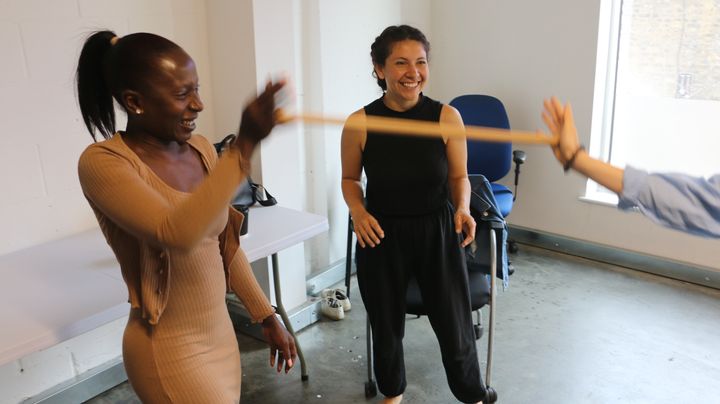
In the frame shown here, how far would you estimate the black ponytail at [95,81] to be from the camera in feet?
3.79

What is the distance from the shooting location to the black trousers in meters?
2.02

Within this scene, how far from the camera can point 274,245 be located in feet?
6.91

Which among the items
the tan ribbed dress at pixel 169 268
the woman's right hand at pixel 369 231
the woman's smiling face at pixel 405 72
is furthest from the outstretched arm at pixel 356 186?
the tan ribbed dress at pixel 169 268

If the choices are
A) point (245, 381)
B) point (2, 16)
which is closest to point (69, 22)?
point (2, 16)

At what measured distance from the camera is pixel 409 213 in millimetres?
2012

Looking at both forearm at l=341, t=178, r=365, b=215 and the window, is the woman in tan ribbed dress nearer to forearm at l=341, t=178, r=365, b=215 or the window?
forearm at l=341, t=178, r=365, b=215

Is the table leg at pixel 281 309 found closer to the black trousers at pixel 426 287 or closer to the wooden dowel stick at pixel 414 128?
the black trousers at pixel 426 287

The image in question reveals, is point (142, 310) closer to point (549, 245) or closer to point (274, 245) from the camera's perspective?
point (274, 245)

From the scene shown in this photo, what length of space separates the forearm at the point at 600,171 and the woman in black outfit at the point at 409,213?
0.80m

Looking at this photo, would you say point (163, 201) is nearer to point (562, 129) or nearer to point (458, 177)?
point (562, 129)

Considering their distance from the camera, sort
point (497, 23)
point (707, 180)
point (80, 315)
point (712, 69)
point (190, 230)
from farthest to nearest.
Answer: point (497, 23) → point (712, 69) → point (80, 315) → point (707, 180) → point (190, 230)

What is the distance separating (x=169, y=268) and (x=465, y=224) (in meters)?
1.12

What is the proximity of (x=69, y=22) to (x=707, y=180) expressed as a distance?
7.29 feet

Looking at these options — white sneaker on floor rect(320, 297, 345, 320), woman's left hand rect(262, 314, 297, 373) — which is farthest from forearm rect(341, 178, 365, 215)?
white sneaker on floor rect(320, 297, 345, 320)
